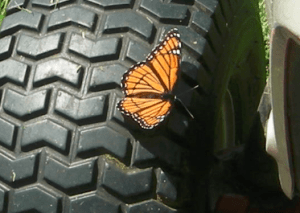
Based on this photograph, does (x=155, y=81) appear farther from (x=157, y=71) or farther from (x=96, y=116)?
(x=96, y=116)

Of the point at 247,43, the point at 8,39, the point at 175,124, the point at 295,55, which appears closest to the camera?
the point at 295,55

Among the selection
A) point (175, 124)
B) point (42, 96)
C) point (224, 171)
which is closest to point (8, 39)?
point (42, 96)

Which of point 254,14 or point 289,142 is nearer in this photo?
point 289,142

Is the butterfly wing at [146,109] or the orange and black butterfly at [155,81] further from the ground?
the orange and black butterfly at [155,81]

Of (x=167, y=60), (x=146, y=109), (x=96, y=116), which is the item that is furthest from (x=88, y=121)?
(x=167, y=60)

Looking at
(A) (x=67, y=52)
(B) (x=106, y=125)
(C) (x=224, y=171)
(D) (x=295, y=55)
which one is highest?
(D) (x=295, y=55)

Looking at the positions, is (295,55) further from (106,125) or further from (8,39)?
(8,39)

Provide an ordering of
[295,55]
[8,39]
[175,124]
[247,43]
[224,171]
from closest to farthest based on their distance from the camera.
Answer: [295,55]
[175,124]
[8,39]
[224,171]
[247,43]
